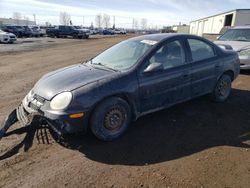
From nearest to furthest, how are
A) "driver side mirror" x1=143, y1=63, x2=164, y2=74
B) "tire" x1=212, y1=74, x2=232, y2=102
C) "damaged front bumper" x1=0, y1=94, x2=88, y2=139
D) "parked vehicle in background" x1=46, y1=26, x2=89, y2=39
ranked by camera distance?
1. "damaged front bumper" x1=0, y1=94, x2=88, y2=139
2. "driver side mirror" x1=143, y1=63, x2=164, y2=74
3. "tire" x1=212, y1=74, x2=232, y2=102
4. "parked vehicle in background" x1=46, y1=26, x2=89, y2=39

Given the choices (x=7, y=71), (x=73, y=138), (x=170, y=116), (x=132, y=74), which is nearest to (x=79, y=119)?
(x=73, y=138)

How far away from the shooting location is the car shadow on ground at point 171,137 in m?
3.37

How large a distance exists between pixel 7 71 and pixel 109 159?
7575 millimetres

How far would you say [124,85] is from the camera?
366 centimetres

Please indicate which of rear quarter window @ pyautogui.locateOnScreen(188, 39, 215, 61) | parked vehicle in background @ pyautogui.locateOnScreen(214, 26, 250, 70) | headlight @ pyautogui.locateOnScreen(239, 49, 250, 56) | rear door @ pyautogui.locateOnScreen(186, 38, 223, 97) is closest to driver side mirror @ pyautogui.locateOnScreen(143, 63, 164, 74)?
rear door @ pyautogui.locateOnScreen(186, 38, 223, 97)

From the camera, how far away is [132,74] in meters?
3.78

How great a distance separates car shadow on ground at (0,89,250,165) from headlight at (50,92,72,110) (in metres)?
0.69

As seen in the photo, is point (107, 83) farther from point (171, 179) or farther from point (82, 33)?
point (82, 33)

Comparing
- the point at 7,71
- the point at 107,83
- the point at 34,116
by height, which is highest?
the point at 107,83

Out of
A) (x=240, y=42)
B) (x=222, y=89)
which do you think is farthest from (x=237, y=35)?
(x=222, y=89)

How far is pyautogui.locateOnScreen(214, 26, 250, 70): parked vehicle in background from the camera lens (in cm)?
805

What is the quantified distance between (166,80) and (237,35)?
270 inches

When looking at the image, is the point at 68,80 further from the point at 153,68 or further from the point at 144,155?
the point at 144,155

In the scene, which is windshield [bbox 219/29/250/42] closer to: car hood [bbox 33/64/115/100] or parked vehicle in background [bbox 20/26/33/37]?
car hood [bbox 33/64/115/100]
